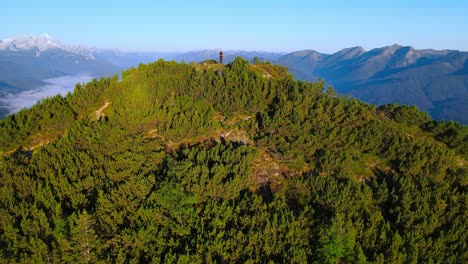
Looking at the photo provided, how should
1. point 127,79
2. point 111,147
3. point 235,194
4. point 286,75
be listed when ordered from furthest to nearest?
point 286,75 < point 127,79 < point 111,147 < point 235,194

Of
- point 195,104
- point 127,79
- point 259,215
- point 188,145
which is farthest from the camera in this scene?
point 127,79

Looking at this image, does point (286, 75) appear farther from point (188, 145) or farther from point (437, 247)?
point (437, 247)

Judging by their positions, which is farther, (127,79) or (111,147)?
(127,79)

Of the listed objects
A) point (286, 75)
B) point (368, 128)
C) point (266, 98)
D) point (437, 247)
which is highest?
point (286, 75)

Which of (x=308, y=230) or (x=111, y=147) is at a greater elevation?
(x=111, y=147)

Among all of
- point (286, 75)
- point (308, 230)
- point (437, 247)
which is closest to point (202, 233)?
point (308, 230)

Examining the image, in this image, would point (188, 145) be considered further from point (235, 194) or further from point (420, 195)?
point (420, 195)
